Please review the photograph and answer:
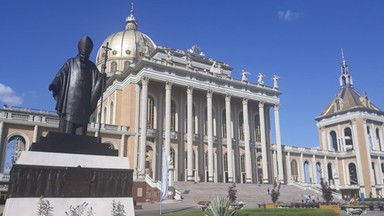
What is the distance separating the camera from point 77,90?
10531 millimetres

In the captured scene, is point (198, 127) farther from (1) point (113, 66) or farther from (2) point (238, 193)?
(1) point (113, 66)

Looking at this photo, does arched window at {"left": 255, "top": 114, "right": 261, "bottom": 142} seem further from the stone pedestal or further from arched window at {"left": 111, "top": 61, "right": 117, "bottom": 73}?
the stone pedestal

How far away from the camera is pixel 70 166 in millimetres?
9336

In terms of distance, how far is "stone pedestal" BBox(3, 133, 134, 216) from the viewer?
8.61 metres

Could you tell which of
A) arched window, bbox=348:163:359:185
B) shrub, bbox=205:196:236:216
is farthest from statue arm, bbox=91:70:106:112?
arched window, bbox=348:163:359:185

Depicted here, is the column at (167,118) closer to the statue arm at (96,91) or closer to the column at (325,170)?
the statue arm at (96,91)

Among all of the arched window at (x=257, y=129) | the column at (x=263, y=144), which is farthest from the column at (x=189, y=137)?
the arched window at (x=257, y=129)

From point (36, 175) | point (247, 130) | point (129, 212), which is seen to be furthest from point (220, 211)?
point (247, 130)

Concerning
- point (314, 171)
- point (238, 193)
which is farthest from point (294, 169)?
point (238, 193)

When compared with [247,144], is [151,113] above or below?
above

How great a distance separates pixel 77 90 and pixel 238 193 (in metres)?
29.7

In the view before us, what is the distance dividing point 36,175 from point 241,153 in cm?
4193

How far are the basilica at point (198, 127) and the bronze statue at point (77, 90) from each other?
22.0m

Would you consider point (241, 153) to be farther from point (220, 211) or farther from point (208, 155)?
point (220, 211)
